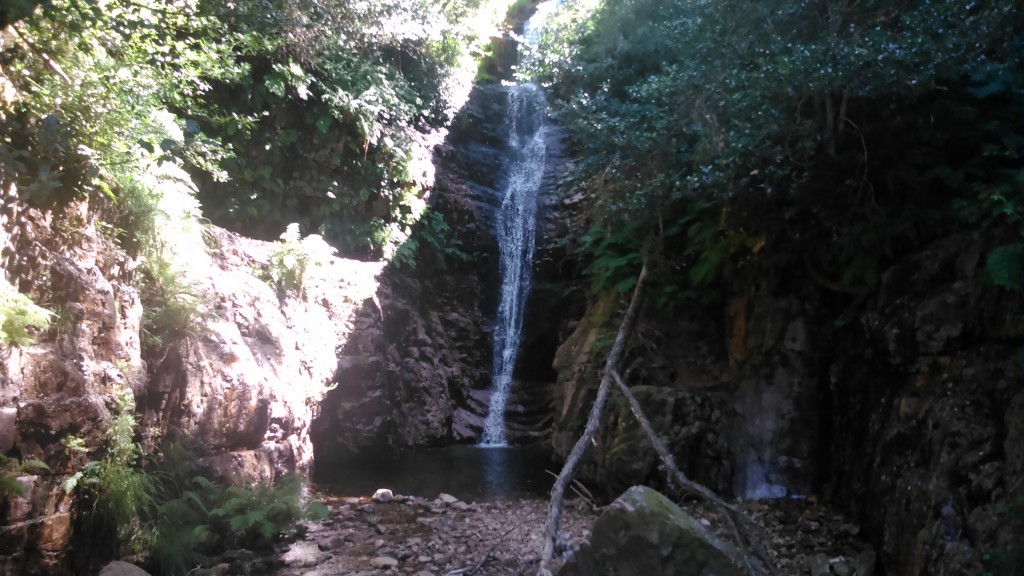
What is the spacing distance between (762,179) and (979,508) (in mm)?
3921

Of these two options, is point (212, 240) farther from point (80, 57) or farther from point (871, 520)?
point (871, 520)

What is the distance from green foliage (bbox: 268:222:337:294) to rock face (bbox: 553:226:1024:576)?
4.32 metres

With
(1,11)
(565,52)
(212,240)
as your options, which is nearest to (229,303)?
(212,240)

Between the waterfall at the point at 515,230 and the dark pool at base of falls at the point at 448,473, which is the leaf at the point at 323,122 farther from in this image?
the dark pool at base of falls at the point at 448,473

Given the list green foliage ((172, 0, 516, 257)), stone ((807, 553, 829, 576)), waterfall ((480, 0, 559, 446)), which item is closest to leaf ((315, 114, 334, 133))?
green foliage ((172, 0, 516, 257))

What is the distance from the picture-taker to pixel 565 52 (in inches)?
518

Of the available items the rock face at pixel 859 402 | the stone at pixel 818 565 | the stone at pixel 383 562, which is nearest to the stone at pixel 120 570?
the stone at pixel 383 562

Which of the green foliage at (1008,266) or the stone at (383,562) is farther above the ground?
the green foliage at (1008,266)

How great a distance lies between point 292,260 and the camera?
911 centimetres

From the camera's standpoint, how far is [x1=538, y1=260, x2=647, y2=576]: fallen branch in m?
4.83

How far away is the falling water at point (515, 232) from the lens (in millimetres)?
13719

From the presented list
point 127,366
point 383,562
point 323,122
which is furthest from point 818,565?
point 323,122

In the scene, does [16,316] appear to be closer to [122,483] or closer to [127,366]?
[127,366]

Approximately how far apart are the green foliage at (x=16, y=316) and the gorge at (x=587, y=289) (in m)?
0.05
